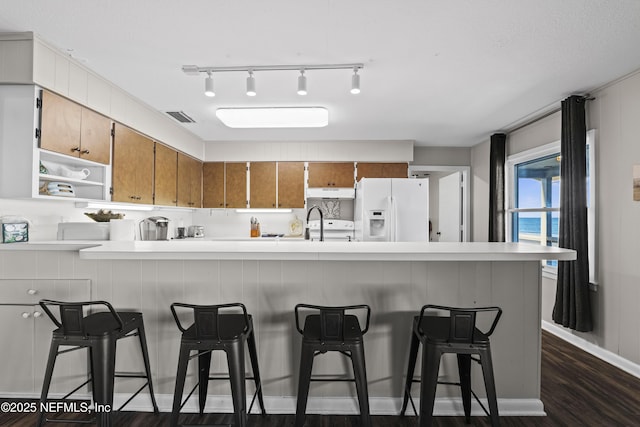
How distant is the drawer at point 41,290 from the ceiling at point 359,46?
5.24 feet

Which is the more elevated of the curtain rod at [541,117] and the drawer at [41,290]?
the curtain rod at [541,117]

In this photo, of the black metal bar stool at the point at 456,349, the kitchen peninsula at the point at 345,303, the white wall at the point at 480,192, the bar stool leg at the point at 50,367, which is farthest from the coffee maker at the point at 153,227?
the white wall at the point at 480,192

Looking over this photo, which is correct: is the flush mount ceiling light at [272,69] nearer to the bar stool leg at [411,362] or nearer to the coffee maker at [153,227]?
the coffee maker at [153,227]

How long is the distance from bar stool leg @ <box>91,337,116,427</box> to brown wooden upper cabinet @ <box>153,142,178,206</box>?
93.3 inches

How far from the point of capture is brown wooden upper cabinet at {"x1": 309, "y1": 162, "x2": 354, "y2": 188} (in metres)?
5.14

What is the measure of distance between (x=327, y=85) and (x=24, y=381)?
3.05m

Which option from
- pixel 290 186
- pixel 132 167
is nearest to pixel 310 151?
pixel 290 186

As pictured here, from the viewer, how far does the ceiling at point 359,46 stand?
1923 mm

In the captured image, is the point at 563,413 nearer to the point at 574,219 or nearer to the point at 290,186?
the point at 574,219

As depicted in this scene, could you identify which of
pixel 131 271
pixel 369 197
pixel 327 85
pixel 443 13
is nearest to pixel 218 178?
pixel 369 197

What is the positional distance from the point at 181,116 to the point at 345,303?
9.82ft

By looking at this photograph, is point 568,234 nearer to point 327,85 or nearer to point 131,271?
point 327,85

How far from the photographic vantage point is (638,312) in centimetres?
271

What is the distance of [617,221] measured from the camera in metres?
2.90
